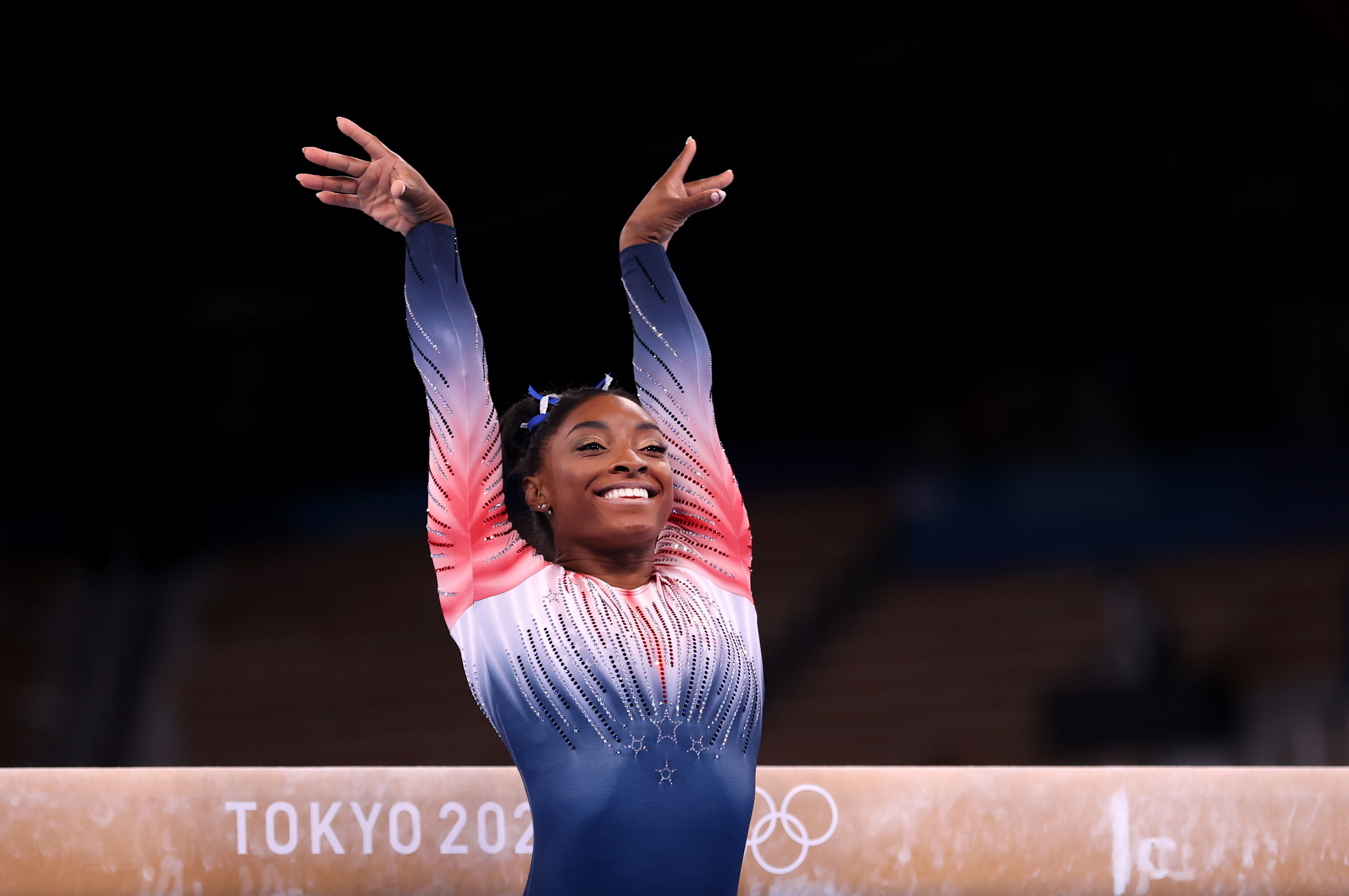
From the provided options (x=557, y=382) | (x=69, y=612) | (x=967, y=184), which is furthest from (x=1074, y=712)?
(x=69, y=612)

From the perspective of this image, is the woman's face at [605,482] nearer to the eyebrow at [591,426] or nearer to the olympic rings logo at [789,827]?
the eyebrow at [591,426]

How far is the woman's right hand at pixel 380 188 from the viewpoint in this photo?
205 centimetres

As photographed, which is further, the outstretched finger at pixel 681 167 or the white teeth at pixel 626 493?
the outstretched finger at pixel 681 167

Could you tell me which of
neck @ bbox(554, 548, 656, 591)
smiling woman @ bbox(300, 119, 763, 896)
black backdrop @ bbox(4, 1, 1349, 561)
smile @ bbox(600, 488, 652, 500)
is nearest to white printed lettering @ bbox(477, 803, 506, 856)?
smiling woman @ bbox(300, 119, 763, 896)

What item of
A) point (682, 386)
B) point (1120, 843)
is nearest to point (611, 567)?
point (682, 386)

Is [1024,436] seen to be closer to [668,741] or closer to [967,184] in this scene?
[967,184]

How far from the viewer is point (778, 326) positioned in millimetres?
5816

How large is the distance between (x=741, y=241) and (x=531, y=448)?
10.5 ft

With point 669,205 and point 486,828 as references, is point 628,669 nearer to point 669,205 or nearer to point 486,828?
point 486,828

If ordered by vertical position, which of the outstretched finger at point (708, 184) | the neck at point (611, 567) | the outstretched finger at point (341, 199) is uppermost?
the outstretched finger at point (708, 184)

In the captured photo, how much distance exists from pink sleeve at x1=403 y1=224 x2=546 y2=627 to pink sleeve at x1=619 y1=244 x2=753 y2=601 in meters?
0.32

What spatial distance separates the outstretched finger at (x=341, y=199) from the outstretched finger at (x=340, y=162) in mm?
38

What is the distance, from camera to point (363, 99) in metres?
4.19

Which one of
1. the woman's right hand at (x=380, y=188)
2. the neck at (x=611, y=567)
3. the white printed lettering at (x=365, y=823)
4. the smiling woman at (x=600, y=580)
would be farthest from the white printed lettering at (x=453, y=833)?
the woman's right hand at (x=380, y=188)
